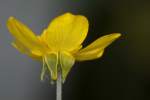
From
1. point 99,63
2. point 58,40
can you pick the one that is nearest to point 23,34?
point 58,40

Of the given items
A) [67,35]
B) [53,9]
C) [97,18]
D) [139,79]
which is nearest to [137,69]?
[139,79]

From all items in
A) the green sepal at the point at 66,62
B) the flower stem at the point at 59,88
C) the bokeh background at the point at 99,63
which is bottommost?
the flower stem at the point at 59,88

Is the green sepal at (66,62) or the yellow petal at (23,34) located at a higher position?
the yellow petal at (23,34)

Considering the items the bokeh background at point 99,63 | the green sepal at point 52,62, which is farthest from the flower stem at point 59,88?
the bokeh background at point 99,63

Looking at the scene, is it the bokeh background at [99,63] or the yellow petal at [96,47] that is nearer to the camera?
the yellow petal at [96,47]

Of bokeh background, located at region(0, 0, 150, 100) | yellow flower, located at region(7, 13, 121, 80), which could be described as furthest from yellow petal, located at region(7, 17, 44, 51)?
bokeh background, located at region(0, 0, 150, 100)

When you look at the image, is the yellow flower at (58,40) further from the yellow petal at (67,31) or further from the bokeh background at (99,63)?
the bokeh background at (99,63)

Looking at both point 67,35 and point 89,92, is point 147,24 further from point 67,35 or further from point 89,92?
point 67,35

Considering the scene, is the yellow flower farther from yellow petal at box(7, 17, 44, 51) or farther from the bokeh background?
the bokeh background
